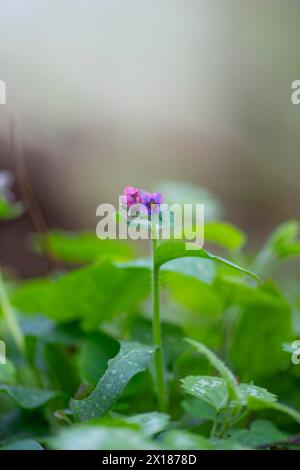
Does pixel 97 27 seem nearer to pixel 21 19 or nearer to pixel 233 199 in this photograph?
pixel 21 19

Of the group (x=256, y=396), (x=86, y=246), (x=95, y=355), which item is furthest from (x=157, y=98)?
(x=256, y=396)

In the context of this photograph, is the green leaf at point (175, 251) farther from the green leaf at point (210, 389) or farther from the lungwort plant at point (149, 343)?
the green leaf at point (210, 389)

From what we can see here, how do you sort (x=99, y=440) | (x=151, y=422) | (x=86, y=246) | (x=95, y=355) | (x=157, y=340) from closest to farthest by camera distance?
(x=99, y=440) < (x=151, y=422) < (x=157, y=340) < (x=95, y=355) < (x=86, y=246)

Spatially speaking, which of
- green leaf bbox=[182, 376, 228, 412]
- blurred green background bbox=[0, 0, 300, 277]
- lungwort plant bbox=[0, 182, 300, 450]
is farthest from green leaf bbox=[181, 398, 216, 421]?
blurred green background bbox=[0, 0, 300, 277]

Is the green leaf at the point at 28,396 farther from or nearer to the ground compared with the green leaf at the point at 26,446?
nearer to the ground

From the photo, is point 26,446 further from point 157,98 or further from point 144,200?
point 157,98

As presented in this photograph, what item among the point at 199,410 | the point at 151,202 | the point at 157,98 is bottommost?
the point at 199,410

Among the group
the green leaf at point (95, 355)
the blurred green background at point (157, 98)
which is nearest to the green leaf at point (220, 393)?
the green leaf at point (95, 355)

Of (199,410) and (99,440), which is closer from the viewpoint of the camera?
(99,440)
